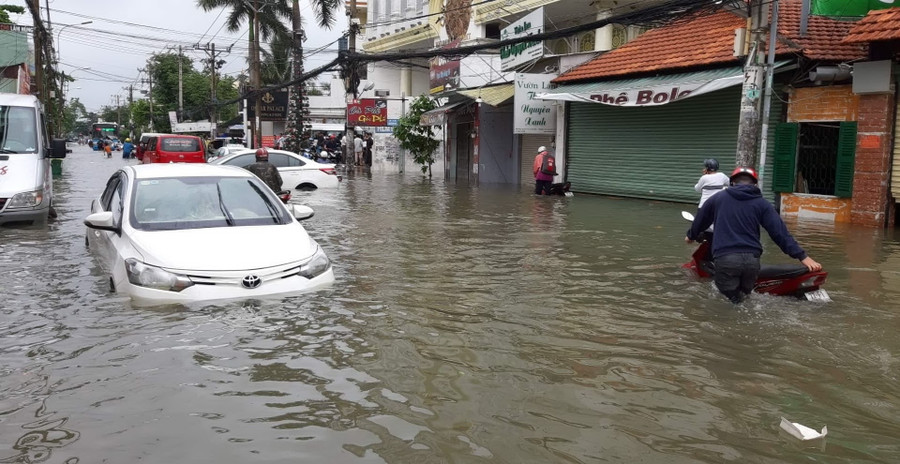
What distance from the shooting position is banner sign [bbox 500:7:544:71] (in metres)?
23.2

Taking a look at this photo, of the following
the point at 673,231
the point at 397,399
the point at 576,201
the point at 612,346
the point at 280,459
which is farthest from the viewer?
the point at 576,201

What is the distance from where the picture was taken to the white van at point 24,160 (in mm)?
11578

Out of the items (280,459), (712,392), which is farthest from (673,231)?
(280,459)

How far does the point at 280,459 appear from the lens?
12.7ft

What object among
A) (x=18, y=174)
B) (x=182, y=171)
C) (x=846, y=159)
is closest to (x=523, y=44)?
(x=846, y=159)

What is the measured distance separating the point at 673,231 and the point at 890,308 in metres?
Answer: 6.37

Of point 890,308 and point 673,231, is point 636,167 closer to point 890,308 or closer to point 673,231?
point 673,231

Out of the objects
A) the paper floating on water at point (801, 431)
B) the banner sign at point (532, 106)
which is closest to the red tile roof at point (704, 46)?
the banner sign at point (532, 106)

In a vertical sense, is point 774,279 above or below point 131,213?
below

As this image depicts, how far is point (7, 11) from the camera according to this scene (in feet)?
141

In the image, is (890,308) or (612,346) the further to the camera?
(890,308)

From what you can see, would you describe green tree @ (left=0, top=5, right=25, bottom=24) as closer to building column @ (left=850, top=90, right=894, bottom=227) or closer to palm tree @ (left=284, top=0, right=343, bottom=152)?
palm tree @ (left=284, top=0, right=343, bottom=152)

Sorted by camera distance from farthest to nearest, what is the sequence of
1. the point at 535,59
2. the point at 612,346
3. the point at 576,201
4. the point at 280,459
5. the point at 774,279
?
the point at 535,59
the point at 576,201
the point at 774,279
the point at 612,346
the point at 280,459

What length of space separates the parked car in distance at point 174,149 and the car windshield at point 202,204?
64.5 feet
